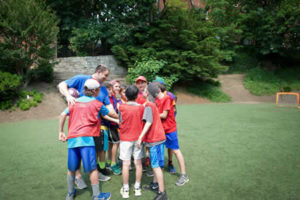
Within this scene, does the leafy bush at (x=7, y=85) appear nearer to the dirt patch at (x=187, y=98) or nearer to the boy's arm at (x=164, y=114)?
the boy's arm at (x=164, y=114)

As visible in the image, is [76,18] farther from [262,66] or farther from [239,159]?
[262,66]

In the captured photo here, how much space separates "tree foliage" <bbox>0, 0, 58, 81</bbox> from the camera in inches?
420

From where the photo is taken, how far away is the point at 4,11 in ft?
35.1

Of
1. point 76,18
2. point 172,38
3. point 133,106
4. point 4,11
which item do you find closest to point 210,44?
point 172,38

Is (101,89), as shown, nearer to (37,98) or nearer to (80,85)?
(80,85)

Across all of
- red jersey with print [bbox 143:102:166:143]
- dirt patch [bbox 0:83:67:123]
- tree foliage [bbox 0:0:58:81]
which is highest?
tree foliage [bbox 0:0:58:81]

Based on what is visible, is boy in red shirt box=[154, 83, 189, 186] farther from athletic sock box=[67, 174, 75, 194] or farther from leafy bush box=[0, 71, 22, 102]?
leafy bush box=[0, 71, 22, 102]

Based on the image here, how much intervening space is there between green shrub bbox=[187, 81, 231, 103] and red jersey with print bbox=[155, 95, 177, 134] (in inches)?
579

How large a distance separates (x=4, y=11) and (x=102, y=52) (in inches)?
381

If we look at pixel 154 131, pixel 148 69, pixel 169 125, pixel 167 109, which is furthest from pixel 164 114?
pixel 148 69

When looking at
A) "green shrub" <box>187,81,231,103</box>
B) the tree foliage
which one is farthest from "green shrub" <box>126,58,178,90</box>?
the tree foliage

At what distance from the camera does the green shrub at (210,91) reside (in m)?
17.5

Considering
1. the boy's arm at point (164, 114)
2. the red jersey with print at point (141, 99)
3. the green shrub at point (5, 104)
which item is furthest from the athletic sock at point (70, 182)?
the green shrub at point (5, 104)

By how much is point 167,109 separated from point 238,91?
18.1m
